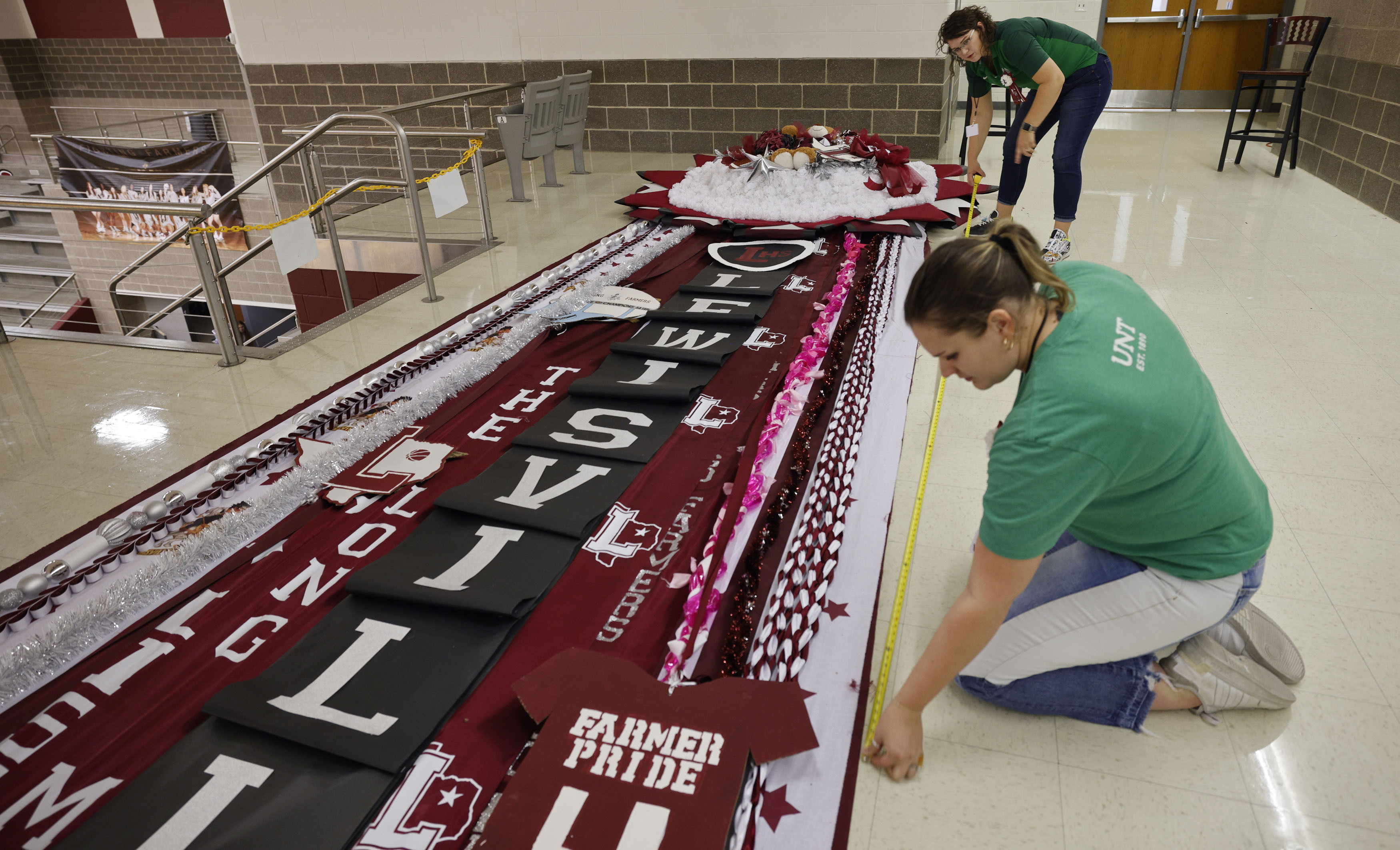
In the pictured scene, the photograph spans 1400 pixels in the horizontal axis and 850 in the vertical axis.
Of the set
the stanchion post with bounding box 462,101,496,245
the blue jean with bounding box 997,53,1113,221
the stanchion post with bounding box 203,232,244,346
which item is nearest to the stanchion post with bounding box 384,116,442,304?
the stanchion post with bounding box 462,101,496,245

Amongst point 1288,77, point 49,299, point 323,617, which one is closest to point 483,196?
point 323,617

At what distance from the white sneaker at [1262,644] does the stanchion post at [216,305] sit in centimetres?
356

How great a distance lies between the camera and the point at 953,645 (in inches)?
51.6

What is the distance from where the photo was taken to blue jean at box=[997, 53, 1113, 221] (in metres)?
3.79

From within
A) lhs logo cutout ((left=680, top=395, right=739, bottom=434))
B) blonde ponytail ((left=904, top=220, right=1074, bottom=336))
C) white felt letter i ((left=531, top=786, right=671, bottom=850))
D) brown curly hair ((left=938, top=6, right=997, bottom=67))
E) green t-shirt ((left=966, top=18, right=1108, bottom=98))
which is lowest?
white felt letter i ((left=531, top=786, right=671, bottom=850))

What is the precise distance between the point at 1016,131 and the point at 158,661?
4.21 metres

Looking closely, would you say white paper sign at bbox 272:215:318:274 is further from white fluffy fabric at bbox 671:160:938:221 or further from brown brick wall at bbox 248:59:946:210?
brown brick wall at bbox 248:59:946:210

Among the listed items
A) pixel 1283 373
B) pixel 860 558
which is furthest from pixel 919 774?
pixel 1283 373

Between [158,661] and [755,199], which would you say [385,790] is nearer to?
[158,661]

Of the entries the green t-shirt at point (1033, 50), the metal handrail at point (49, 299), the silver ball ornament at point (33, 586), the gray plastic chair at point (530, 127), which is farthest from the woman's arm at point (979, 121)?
the metal handrail at point (49, 299)

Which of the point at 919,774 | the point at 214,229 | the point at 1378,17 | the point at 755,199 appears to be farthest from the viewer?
the point at 1378,17

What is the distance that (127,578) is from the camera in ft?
6.52

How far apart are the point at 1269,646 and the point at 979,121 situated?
3390mm

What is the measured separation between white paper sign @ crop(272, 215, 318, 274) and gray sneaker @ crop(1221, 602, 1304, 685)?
3.49 meters
